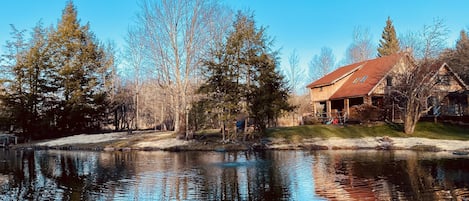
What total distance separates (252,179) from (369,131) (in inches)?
658

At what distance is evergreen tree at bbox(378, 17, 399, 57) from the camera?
5716cm

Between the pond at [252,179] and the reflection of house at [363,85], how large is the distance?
51.8ft

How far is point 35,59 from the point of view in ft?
106

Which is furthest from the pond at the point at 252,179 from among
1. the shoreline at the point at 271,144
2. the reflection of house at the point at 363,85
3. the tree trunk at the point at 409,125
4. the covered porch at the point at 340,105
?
the reflection of house at the point at 363,85

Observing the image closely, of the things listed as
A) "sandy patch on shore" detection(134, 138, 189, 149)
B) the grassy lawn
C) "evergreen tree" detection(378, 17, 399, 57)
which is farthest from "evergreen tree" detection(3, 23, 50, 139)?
"evergreen tree" detection(378, 17, 399, 57)

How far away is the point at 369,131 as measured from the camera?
83.3 ft

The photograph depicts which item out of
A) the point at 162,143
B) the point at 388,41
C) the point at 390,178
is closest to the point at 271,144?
the point at 162,143

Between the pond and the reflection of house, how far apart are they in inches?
622

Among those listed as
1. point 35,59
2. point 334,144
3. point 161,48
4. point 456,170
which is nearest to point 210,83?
point 161,48

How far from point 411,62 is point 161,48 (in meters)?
17.4

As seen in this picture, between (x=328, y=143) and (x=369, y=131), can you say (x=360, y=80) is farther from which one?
(x=328, y=143)

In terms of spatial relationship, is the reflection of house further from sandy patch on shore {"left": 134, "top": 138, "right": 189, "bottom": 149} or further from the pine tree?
the pine tree

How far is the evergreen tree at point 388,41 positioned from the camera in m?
57.2

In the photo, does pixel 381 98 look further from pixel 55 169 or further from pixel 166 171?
pixel 55 169
